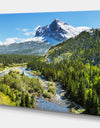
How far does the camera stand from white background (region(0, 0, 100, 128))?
17.5 ft

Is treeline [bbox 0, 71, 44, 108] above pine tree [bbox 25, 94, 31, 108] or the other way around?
above

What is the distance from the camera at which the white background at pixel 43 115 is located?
210 inches

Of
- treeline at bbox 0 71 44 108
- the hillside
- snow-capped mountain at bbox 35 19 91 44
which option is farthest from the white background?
the hillside

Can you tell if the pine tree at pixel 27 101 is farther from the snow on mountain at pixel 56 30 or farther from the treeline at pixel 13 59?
the snow on mountain at pixel 56 30

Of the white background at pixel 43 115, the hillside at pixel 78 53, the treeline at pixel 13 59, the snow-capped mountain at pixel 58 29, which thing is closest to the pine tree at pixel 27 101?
the white background at pixel 43 115

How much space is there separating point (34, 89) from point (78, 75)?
2.46 m

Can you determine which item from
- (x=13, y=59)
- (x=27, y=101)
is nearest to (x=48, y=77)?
(x=27, y=101)

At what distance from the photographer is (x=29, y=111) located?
6086 millimetres

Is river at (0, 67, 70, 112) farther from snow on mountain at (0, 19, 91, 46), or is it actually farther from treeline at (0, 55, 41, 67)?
snow on mountain at (0, 19, 91, 46)

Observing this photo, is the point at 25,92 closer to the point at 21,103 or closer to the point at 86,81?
the point at 21,103

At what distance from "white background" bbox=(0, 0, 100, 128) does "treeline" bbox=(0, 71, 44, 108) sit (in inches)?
18.5

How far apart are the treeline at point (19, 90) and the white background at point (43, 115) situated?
47 centimetres
